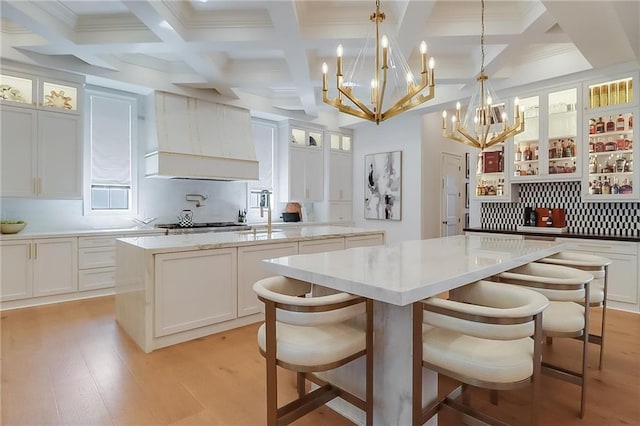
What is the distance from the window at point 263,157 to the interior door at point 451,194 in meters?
3.42

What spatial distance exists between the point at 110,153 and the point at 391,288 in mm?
5152

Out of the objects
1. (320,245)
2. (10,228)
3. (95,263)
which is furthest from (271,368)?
(10,228)

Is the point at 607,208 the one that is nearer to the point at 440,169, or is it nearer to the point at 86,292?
the point at 440,169

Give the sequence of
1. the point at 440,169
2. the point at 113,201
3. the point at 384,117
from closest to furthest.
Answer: the point at 384,117, the point at 113,201, the point at 440,169

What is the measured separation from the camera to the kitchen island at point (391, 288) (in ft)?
4.85

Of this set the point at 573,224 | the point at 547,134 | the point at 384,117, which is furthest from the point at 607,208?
the point at 384,117

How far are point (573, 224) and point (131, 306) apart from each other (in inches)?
212

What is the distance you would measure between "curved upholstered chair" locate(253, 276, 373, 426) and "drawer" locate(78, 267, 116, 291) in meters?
3.86

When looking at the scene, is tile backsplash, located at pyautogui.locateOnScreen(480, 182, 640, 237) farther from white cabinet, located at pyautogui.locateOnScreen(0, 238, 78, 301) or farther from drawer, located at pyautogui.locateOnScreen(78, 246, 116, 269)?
white cabinet, located at pyautogui.locateOnScreen(0, 238, 78, 301)

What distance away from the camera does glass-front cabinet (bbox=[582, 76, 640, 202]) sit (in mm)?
3998

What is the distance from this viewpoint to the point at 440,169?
6.83m

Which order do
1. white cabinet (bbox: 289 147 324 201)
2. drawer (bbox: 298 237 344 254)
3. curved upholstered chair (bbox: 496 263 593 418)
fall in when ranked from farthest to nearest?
white cabinet (bbox: 289 147 324 201) < drawer (bbox: 298 237 344 254) < curved upholstered chair (bbox: 496 263 593 418)

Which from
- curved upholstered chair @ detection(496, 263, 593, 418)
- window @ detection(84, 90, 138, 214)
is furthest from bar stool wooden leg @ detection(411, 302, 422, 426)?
window @ detection(84, 90, 138, 214)

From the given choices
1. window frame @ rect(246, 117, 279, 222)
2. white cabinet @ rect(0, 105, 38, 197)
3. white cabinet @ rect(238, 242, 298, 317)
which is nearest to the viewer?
white cabinet @ rect(238, 242, 298, 317)
